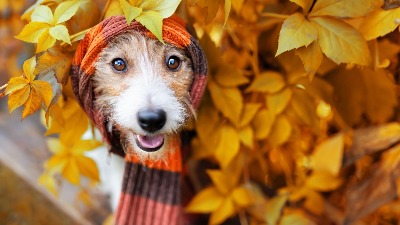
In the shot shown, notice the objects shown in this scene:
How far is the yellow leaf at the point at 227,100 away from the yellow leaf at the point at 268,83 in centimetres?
5

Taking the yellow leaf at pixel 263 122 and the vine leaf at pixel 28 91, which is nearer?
the vine leaf at pixel 28 91

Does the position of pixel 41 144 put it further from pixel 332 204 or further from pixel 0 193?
pixel 332 204

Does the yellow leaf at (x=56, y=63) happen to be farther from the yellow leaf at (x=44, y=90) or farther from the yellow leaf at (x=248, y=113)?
the yellow leaf at (x=248, y=113)

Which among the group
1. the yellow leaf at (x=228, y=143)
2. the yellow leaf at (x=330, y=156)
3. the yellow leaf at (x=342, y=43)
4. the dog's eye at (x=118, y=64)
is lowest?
the yellow leaf at (x=330, y=156)

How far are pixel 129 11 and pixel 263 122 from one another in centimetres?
47

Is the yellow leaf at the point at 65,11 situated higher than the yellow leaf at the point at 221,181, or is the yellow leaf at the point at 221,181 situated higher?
the yellow leaf at the point at 65,11

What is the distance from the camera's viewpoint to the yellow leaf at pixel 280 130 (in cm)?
121

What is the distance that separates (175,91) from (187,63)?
0.06 metres

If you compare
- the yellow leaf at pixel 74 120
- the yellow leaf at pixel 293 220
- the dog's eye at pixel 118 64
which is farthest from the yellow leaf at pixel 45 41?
the yellow leaf at pixel 293 220

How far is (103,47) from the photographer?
0.96 metres

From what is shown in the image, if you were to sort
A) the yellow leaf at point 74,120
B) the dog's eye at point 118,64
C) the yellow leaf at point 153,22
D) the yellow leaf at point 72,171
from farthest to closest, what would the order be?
the yellow leaf at point 72,171 < the yellow leaf at point 74,120 < the dog's eye at point 118,64 < the yellow leaf at point 153,22

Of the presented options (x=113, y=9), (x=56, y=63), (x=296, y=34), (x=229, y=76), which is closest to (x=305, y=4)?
(x=296, y=34)

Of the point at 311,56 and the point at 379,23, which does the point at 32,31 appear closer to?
the point at 311,56

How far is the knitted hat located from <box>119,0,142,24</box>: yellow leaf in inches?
2.1
